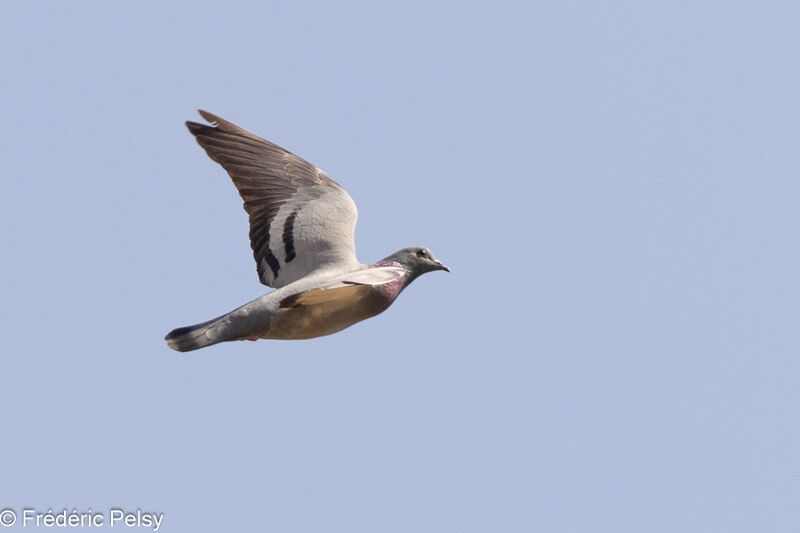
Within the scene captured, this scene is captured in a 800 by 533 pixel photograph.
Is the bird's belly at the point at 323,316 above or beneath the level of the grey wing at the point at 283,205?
beneath

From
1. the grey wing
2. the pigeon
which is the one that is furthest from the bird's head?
the grey wing

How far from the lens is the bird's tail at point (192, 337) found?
1129cm

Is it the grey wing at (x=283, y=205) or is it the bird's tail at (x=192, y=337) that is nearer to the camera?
the bird's tail at (x=192, y=337)

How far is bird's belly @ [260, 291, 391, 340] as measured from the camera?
37.1ft

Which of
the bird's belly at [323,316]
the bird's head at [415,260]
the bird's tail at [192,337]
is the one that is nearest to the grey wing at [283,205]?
the bird's head at [415,260]

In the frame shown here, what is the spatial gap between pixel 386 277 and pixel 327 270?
2.02 feet

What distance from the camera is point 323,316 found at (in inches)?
449

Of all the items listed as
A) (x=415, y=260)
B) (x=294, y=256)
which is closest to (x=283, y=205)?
(x=294, y=256)

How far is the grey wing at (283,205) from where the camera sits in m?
12.3

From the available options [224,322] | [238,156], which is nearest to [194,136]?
[238,156]

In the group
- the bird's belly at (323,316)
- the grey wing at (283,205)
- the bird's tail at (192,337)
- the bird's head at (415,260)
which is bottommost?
the bird's tail at (192,337)

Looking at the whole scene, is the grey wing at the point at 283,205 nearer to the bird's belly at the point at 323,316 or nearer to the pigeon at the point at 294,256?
the pigeon at the point at 294,256

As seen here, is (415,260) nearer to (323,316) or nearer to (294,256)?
(294,256)

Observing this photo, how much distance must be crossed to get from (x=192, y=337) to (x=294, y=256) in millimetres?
1557
